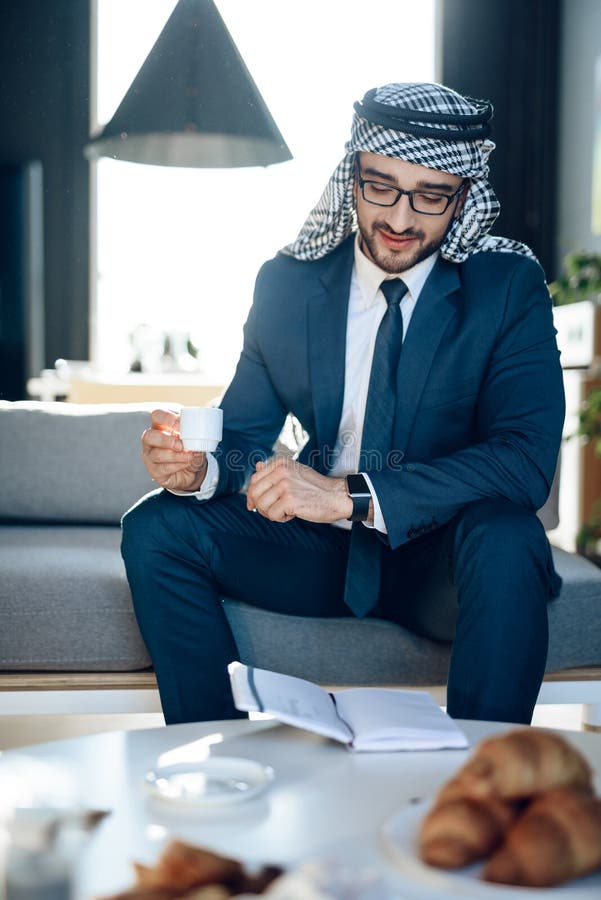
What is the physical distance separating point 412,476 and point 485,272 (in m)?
0.42

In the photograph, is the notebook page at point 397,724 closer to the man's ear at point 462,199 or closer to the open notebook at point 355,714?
the open notebook at point 355,714

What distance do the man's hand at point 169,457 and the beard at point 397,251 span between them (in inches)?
17.3

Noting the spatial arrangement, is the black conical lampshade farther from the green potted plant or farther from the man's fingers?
the green potted plant

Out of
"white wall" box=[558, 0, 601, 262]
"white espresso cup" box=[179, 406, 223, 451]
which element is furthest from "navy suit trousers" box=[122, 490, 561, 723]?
"white wall" box=[558, 0, 601, 262]

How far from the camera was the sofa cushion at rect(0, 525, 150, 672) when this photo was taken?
5.81 feet

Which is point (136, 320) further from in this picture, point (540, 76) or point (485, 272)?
point (485, 272)

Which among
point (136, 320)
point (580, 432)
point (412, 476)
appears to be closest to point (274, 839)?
point (412, 476)

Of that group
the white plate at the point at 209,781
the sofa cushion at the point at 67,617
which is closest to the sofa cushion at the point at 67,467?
the sofa cushion at the point at 67,617

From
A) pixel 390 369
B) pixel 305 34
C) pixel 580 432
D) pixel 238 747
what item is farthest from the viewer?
pixel 305 34

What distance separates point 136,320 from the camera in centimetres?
666

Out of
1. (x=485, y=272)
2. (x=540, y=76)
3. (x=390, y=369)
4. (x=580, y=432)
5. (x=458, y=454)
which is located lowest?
(x=580, y=432)

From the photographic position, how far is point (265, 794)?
84 centimetres

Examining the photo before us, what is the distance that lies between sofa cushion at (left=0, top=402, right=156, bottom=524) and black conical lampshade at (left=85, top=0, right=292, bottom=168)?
959 millimetres

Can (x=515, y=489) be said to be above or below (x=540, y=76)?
below
